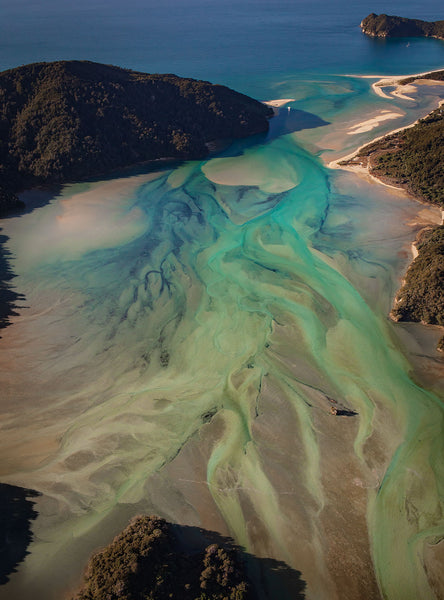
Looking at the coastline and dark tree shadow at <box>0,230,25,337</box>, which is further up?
the coastline

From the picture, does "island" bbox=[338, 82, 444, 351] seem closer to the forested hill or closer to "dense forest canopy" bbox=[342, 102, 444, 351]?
"dense forest canopy" bbox=[342, 102, 444, 351]

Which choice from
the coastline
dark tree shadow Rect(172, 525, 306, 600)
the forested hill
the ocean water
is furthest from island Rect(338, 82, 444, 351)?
the forested hill

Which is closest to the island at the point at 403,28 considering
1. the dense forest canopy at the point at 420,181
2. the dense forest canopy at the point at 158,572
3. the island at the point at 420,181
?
the island at the point at 420,181

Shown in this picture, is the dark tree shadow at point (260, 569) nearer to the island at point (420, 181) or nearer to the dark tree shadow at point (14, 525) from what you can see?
the dark tree shadow at point (14, 525)

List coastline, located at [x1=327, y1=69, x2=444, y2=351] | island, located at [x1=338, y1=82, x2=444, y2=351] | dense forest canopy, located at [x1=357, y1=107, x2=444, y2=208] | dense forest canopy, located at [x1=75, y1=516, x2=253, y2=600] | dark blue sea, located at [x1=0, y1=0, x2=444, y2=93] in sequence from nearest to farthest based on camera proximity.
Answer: dense forest canopy, located at [x1=75, y1=516, x2=253, y2=600]
island, located at [x1=338, y1=82, x2=444, y2=351]
coastline, located at [x1=327, y1=69, x2=444, y2=351]
dense forest canopy, located at [x1=357, y1=107, x2=444, y2=208]
dark blue sea, located at [x1=0, y1=0, x2=444, y2=93]

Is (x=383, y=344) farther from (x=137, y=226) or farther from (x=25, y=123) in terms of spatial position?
(x=25, y=123)

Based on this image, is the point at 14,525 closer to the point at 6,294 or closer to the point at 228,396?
the point at 228,396

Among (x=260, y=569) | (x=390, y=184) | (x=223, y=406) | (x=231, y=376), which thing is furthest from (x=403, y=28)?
(x=260, y=569)
